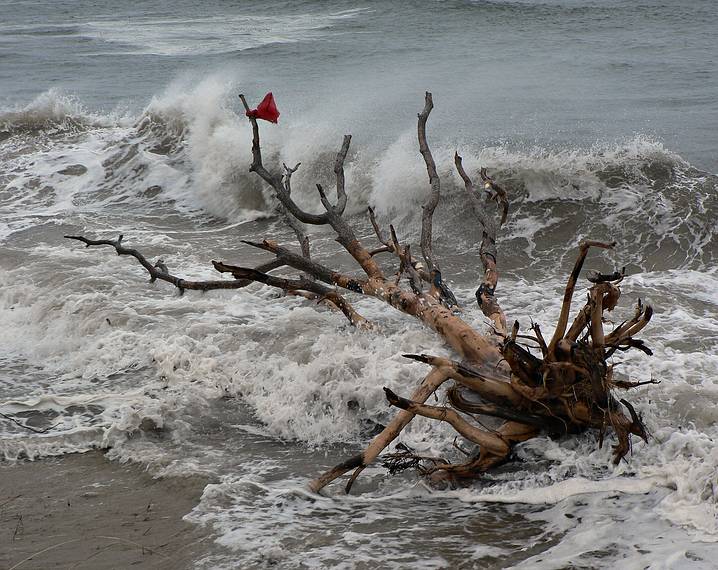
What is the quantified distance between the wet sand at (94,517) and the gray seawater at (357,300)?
147mm

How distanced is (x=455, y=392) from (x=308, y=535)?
0.95 m

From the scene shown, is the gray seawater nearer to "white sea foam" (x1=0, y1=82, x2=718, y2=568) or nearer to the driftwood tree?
"white sea foam" (x1=0, y1=82, x2=718, y2=568)

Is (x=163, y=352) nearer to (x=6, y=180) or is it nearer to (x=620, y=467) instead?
(x=620, y=467)

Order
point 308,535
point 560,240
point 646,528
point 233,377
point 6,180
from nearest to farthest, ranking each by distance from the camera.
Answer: point 646,528 → point 308,535 → point 233,377 → point 560,240 → point 6,180

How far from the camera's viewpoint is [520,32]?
895 inches

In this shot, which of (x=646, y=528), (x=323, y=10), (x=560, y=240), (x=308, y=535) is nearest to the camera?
(x=646, y=528)

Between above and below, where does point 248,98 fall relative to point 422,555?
above

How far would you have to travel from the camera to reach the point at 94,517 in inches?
166

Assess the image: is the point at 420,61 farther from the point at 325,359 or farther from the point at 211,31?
the point at 325,359

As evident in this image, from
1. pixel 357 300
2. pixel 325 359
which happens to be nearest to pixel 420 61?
pixel 357 300

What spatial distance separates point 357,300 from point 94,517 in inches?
129

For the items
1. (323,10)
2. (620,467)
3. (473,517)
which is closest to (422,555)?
(473,517)

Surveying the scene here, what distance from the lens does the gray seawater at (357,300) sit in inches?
154

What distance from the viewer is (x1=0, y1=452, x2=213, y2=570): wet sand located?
381 cm
